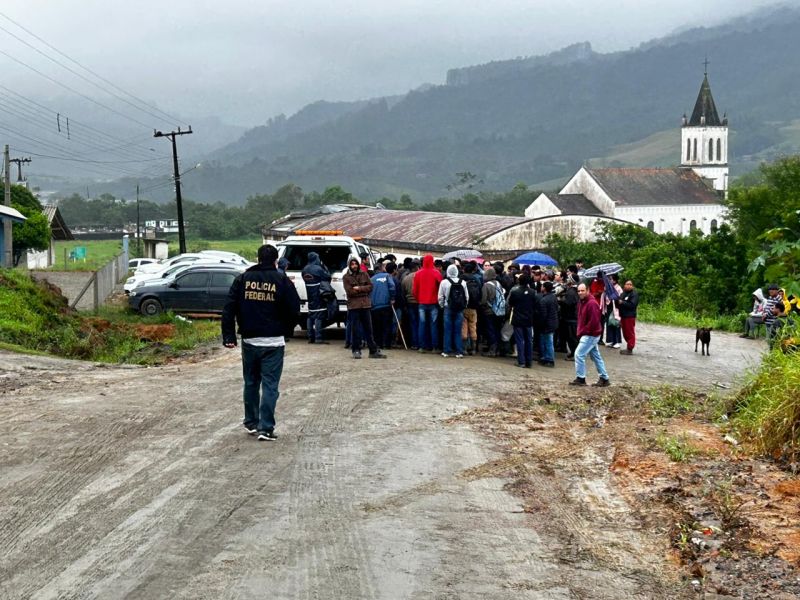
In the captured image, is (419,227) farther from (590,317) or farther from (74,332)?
(590,317)

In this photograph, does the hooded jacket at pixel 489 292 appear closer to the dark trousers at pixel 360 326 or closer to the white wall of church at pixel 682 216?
the dark trousers at pixel 360 326

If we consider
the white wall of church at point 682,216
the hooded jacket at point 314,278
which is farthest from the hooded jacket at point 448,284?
the white wall of church at point 682,216

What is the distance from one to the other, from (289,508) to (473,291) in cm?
1075

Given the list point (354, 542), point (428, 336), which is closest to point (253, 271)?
point (354, 542)

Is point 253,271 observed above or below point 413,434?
above

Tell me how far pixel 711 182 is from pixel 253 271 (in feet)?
411

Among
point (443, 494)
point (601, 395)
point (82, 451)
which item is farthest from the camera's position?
point (601, 395)

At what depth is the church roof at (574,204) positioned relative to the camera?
114 metres

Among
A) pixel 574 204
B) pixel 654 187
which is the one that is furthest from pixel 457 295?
pixel 654 187

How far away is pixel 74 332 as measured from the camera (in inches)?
828

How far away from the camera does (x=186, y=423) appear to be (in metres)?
11.5

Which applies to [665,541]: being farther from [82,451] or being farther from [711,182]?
[711,182]

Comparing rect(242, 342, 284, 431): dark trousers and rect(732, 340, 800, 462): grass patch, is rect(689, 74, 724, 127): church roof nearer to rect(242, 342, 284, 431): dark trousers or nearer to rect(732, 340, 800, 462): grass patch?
rect(732, 340, 800, 462): grass patch

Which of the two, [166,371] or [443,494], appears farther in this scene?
[166,371]
